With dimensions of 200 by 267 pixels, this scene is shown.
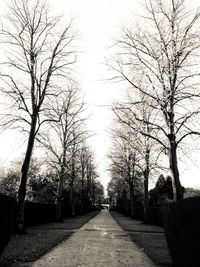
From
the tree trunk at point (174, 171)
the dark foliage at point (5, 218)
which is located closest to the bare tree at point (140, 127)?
the tree trunk at point (174, 171)

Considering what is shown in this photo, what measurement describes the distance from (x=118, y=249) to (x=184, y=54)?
790 cm

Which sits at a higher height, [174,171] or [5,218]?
[174,171]

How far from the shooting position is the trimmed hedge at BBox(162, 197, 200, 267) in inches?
186

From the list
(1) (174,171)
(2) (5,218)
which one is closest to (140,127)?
(1) (174,171)

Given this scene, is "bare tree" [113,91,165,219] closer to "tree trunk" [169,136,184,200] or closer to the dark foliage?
"tree trunk" [169,136,184,200]

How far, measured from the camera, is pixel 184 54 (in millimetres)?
10992

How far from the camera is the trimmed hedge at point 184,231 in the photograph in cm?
472

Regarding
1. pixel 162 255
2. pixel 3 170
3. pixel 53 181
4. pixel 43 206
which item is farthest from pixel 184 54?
pixel 3 170

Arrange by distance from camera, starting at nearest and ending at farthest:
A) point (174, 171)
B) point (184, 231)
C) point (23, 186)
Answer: point (184, 231) < point (174, 171) < point (23, 186)

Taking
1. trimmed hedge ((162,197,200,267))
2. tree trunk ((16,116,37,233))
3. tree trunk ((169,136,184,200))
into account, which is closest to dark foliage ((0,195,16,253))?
trimmed hedge ((162,197,200,267))

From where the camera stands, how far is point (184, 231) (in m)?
5.57

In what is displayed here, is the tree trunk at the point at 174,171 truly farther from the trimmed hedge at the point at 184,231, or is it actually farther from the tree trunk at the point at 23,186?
the tree trunk at the point at 23,186

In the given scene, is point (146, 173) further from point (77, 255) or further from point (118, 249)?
point (77, 255)

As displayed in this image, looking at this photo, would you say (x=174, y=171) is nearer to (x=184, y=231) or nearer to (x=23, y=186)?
(x=184, y=231)
